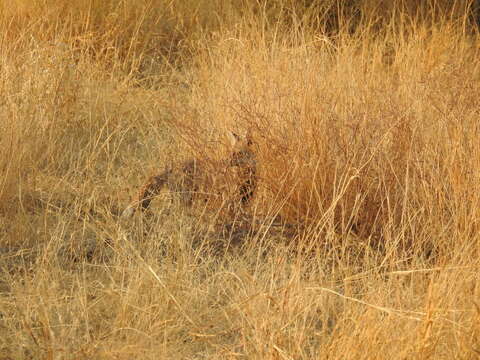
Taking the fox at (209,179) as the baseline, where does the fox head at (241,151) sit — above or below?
above

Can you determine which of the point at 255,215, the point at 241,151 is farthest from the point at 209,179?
the point at 255,215

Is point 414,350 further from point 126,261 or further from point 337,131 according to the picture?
point 337,131

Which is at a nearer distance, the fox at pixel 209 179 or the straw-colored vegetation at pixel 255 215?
the straw-colored vegetation at pixel 255 215

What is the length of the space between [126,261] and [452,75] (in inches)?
81.3

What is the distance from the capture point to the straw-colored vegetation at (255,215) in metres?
2.20

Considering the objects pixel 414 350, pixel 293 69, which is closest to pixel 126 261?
pixel 414 350

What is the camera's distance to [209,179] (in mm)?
3336

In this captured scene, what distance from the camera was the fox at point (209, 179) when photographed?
3264 mm

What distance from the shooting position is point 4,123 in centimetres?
357

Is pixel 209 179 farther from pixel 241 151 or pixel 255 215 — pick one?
pixel 255 215

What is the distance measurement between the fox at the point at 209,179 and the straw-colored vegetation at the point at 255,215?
0.04m

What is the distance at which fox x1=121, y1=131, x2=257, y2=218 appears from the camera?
3.26 m

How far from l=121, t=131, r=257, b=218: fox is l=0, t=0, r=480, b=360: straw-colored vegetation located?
0.13ft

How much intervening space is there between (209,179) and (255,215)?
359 millimetres
